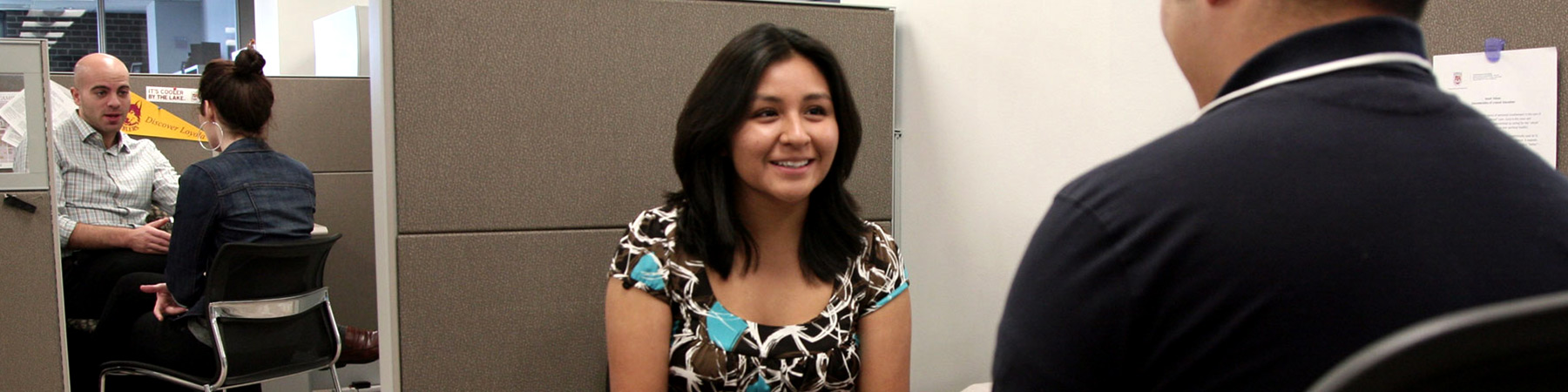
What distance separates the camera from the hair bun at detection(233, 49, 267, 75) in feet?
8.74

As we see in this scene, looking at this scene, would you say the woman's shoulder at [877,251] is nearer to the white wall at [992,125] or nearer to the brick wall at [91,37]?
the white wall at [992,125]

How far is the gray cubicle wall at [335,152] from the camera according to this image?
352 cm

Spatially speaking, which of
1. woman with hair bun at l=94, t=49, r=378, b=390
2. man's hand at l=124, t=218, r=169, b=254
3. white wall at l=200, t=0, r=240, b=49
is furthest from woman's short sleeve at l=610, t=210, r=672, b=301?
white wall at l=200, t=0, r=240, b=49

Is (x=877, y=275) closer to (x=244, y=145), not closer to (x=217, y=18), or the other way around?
(x=244, y=145)

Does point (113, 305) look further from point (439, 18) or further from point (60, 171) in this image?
point (439, 18)

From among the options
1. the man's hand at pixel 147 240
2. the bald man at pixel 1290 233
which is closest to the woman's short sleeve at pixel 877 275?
the bald man at pixel 1290 233

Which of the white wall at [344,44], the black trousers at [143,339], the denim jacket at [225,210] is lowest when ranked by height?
the black trousers at [143,339]

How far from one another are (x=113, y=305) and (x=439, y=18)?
167 cm

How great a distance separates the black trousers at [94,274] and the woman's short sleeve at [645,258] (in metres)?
Answer: 2.14

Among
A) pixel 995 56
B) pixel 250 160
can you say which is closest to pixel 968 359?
pixel 995 56

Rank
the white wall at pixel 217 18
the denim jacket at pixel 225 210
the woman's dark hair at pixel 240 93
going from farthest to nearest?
1. the white wall at pixel 217 18
2. the woman's dark hair at pixel 240 93
3. the denim jacket at pixel 225 210

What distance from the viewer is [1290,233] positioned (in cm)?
50

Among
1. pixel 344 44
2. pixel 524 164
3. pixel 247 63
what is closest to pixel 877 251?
pixel 524 164

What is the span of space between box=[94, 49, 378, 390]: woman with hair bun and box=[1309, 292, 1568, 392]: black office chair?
2.63 m
